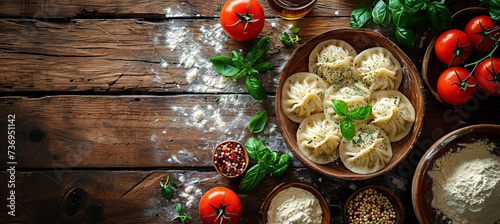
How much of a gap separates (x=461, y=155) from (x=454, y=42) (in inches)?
28.1

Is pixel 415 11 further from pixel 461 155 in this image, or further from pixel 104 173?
pixel 104 173

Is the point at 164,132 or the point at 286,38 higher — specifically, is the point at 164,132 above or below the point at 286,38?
below

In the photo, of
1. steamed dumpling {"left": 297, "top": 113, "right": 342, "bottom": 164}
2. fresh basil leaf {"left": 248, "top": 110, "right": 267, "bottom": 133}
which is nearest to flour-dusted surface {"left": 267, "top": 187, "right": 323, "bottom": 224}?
steamed dumpling {"left": 297, "top": 113, "right": 342, "bottom": 164}

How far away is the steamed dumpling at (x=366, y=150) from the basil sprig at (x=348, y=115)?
15 cm

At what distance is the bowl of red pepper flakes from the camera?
224cm

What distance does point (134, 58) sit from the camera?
2.43 meters

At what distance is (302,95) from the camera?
7.21 ft

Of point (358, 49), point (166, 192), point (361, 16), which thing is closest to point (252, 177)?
point (166, 192)

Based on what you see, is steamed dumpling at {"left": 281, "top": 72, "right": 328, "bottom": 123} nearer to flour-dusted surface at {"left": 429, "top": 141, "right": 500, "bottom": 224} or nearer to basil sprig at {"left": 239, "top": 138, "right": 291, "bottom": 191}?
basil sprig at {"left": 239, "top": 138, "right": 291, "bottom": 191}

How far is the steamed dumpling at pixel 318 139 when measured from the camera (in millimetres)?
2164

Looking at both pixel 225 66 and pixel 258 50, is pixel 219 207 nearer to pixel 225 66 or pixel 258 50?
pixel 225 66

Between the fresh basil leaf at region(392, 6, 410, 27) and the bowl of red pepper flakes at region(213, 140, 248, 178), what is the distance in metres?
1.29

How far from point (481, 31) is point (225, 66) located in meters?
1.64

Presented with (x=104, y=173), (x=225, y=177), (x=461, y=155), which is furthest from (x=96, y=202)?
(x=461, y=155)
